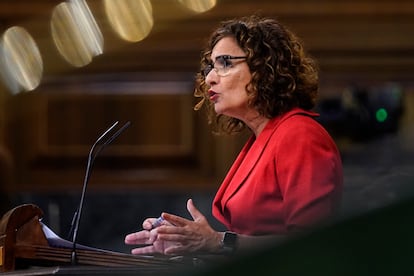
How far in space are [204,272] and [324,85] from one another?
4188mm

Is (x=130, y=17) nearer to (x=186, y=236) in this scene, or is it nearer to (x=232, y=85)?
(x=232, y=85)

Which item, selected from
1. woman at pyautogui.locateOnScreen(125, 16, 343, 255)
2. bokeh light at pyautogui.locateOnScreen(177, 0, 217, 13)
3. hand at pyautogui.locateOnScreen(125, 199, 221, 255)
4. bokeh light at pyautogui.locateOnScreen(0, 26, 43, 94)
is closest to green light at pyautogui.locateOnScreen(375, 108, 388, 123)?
bokeh light at pyautogui.locateOnScreen(177, 0, 217, 13)

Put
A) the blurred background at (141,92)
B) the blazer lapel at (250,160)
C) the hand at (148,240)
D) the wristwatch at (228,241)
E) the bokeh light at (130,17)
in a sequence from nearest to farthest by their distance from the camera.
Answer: the wristwatch at (228,241) → the hand at (148,240) → the blazer lapel at (250,160) → the bokeh light at (130,17) → the blurred background at (141,92)

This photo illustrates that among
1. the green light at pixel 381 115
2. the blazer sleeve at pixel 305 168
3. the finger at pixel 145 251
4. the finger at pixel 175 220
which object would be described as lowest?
the green light at pixel 381 115

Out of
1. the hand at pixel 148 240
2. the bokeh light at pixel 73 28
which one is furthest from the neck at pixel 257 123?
the bokeh light at pixel 73 28

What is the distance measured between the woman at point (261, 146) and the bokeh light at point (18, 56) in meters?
2.48

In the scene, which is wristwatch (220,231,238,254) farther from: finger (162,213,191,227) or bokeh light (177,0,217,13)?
bokeh light (177,0,217,13)

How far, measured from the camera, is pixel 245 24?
2289 millimetres

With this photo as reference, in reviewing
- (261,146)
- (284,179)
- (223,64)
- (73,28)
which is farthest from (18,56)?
(284,179)

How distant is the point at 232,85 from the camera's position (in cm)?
224

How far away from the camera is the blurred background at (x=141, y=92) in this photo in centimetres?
483

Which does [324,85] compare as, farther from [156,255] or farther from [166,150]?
[156,255]

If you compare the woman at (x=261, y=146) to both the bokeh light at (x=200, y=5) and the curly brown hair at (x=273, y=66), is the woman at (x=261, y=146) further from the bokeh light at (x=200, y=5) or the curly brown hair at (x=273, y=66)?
the bokeh light at (x=200, y=5)

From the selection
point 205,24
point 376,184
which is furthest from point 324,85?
point 376,184
